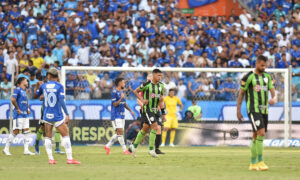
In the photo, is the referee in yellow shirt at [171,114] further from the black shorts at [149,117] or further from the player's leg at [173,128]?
the black shorts at [149,117]

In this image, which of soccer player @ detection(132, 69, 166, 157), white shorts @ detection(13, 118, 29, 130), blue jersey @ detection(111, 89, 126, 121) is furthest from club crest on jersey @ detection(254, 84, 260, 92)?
white shorts @ detection(13, 118, 29, 130)

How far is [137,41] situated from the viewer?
2888 cm

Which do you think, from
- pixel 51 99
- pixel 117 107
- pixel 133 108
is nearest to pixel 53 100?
pixel 51 99

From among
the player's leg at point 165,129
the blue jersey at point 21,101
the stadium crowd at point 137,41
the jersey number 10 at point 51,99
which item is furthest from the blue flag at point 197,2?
the jersey number 10 at point 51,99

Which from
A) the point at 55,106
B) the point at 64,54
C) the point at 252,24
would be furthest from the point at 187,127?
the point at 55,106

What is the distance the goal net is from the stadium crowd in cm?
6

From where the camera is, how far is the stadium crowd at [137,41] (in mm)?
24562

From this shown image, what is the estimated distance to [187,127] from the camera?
24.4m

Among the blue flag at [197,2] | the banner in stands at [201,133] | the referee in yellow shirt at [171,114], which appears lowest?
the banner in stands at [201,133]

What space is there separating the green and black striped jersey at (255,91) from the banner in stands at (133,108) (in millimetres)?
11974

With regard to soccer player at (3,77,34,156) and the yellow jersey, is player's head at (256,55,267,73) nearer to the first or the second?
soccer player at (3,77,34,156)

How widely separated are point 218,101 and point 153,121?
340 inches

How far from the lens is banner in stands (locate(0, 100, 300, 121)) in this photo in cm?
Answer: 2389

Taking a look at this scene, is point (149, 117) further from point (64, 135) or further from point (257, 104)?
point (257, 104)
